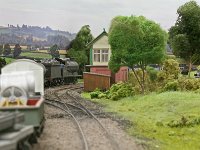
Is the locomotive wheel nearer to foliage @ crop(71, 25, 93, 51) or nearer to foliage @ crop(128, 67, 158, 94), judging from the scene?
foliage @ crop(128, 67, 158, 94)

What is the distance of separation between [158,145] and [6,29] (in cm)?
10627

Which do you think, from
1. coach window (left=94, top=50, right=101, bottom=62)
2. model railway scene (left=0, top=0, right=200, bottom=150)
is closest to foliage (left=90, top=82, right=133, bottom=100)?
model railway scene (left=0, top=0, right=200, bottom=150)

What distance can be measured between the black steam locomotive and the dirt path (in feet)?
65.0

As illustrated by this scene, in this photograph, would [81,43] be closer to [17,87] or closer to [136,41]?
[136,41]

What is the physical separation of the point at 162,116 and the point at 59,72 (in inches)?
1030

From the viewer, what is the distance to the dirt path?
14.1 meters

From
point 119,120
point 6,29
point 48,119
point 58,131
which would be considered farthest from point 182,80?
point 6,29

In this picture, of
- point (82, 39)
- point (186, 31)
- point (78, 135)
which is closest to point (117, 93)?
point (186, 31)

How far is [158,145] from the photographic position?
588 inches

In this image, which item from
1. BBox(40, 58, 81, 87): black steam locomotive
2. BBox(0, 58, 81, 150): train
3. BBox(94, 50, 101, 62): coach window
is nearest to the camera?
BBox(0, 58, 81, 150): train

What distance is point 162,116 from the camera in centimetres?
2108

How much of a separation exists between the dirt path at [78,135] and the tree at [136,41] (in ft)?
31.2

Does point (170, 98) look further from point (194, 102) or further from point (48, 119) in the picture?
point (48, 119)

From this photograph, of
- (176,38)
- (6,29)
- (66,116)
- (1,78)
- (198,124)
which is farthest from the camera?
(6,29)
